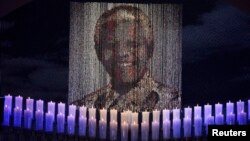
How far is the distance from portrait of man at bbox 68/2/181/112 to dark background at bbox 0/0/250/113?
72 centimetres

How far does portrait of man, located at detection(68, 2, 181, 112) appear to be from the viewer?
11531mm

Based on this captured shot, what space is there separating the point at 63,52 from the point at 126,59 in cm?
143

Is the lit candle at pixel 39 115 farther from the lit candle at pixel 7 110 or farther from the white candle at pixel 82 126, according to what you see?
the white candle at pixel 82 126

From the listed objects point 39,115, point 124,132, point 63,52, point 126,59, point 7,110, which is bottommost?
point 124,132

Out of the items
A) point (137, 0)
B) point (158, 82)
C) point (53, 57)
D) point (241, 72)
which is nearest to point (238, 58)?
point (241, 72)

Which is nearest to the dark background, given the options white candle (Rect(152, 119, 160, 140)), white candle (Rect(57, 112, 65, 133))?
white candle (Rect(57, 112, 65, 133))

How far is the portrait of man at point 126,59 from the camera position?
11.5 m

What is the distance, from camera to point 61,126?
971cm

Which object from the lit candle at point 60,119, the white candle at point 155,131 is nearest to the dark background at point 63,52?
the lit candle at point 60,119

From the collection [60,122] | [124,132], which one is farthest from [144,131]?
[60,122]

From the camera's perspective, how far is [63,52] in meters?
11.7

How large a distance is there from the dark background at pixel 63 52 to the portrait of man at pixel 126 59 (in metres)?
0.72

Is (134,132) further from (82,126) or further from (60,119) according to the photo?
(60,119)

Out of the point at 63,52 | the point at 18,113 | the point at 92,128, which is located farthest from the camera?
the point at 63,52
